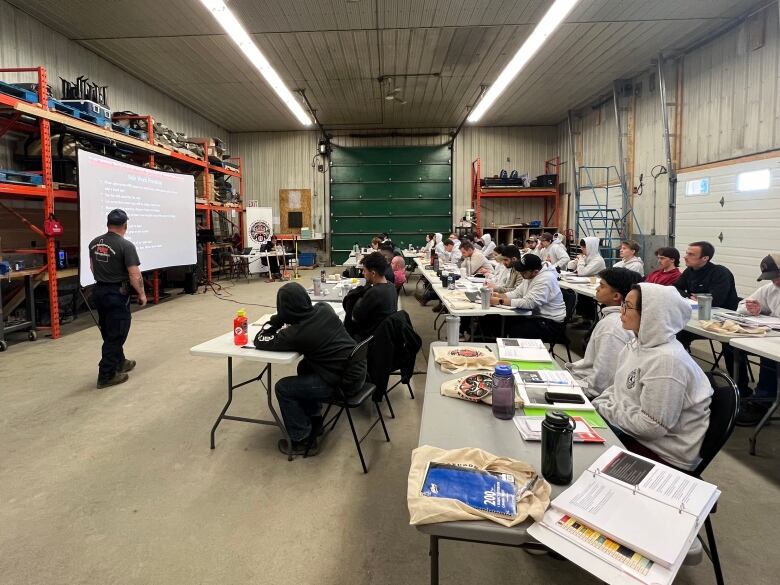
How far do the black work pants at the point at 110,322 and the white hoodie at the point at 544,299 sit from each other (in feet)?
12.5

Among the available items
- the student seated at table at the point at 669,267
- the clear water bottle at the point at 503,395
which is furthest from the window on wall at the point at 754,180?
the clear water bottle at the point at 503,395

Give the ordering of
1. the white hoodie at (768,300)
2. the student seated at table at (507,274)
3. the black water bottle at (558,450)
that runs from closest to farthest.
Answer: the black water bottle at (558,450) → the white hoodie at (768,300) → the student seated at table at (507,274)

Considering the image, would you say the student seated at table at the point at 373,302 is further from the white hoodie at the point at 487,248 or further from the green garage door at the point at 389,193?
the green garage door at the point at 389,193

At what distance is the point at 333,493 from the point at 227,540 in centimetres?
63

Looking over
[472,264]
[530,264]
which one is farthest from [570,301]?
[472,264]

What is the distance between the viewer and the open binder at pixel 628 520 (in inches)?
41.1

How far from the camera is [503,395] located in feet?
5.91

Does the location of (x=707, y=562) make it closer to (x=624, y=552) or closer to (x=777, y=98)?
(x=624, y=552)

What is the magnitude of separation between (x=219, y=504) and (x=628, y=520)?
2.19 m

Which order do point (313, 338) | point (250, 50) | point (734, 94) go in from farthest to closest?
point (250, 50) → point (734, 94) → point (313, 338)

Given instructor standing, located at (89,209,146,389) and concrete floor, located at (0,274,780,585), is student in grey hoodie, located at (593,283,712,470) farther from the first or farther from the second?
instructor standing, located at (89,209,146,389)

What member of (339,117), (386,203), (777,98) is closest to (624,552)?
(777,98)

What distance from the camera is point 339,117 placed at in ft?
43.7

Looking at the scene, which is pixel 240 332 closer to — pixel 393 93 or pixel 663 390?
pixel 663 390
